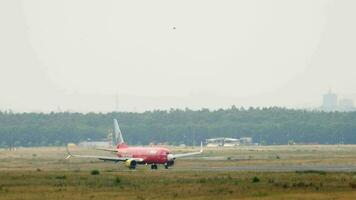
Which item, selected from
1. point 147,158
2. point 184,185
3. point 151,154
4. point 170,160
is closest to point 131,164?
point 147,158

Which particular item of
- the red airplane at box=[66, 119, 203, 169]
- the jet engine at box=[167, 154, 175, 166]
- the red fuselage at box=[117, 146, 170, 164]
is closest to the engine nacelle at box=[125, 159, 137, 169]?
the red airplane at box=[66, 119, 203, 169]

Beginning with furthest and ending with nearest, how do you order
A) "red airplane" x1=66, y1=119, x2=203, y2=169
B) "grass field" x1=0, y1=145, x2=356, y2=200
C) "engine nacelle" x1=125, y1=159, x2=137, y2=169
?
"red airplane" x1=66, y1=119, x2=203, y2=169
"engine nacelle" x1=125, y1=159, x2=137, y2=169
"grass field" x1=0, y1=145, x2=356, y2=200

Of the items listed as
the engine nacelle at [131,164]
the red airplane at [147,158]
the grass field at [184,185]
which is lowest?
the grass field at [184,185]

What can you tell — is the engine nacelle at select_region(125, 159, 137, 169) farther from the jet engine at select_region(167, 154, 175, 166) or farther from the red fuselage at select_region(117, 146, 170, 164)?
the jet engine at select_region(167, 154, 175, 166)

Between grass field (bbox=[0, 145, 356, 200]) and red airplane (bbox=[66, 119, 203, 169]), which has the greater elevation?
red airplane (bbox=[66, 119, 203, 169])

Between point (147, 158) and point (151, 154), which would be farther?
point (147, 158)

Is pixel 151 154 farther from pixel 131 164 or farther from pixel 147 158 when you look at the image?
pixel 131 164

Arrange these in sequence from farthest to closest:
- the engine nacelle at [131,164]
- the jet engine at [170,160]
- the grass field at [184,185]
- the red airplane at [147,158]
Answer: the jet engine at [170,160] → the red airplane at [147,158] → the engine nacelle at [131,164] → the grass field at [184,185]

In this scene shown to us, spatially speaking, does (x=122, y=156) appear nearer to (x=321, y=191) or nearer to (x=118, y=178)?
(x=118, y=178)

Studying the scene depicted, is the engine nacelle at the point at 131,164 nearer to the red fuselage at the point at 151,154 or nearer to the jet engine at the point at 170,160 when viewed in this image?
the red fuselage at the point at 151,154

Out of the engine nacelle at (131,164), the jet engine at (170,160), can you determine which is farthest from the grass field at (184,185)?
the jet engine at (170,160)

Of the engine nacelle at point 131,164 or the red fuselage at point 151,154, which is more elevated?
the red fuselage at point 151,154

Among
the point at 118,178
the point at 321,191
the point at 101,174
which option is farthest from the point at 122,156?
the point at 321,191

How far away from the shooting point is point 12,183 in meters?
95.7
